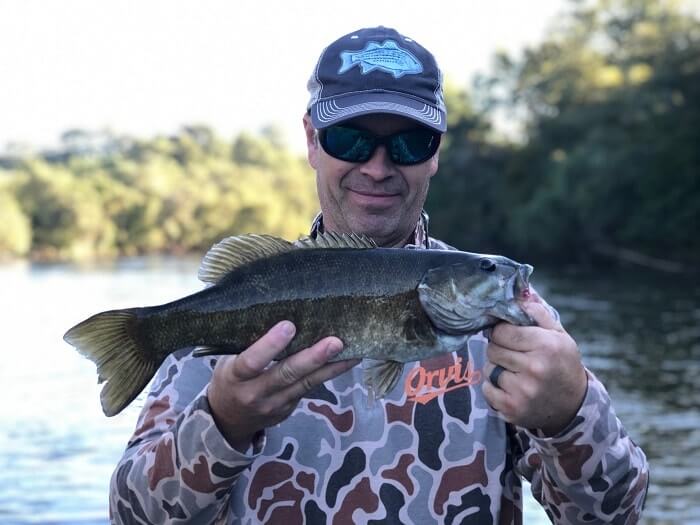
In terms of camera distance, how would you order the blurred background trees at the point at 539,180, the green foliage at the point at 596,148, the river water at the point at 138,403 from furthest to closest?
the blurred background trees at the point at 539,180 → the green foliage at the point at 596,148 → the river water at the point at 138,403

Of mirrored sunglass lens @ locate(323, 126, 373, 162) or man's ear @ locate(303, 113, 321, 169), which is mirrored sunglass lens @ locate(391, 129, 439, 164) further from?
man's ear @ locate(303, 113, 321, 169)

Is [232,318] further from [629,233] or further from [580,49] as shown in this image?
[580,49]

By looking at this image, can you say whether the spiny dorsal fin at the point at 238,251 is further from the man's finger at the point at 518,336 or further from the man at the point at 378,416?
the man's finger at the point at 518,336

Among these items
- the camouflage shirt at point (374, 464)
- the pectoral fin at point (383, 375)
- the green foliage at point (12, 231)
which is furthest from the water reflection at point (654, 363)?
the green foliage at point (12, 231)

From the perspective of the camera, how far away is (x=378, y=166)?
3275mm

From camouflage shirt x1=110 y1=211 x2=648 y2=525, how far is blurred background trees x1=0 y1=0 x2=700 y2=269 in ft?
151

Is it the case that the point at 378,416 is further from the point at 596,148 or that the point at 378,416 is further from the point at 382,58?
the point at 596,148

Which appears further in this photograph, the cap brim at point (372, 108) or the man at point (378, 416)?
the cap brim at point (372, 108)

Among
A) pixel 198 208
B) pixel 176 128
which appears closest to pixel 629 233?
pixel 198 208

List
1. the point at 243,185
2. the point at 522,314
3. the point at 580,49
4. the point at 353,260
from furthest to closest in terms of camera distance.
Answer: the point at 243,185
the point at 580,49
the point at 353,260
the point at 522,314

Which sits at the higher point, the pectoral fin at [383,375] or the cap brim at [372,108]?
the cap brim at [372,108]

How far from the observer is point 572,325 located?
88.0 ft

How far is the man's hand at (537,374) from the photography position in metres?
2.54

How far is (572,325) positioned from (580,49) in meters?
52.9
